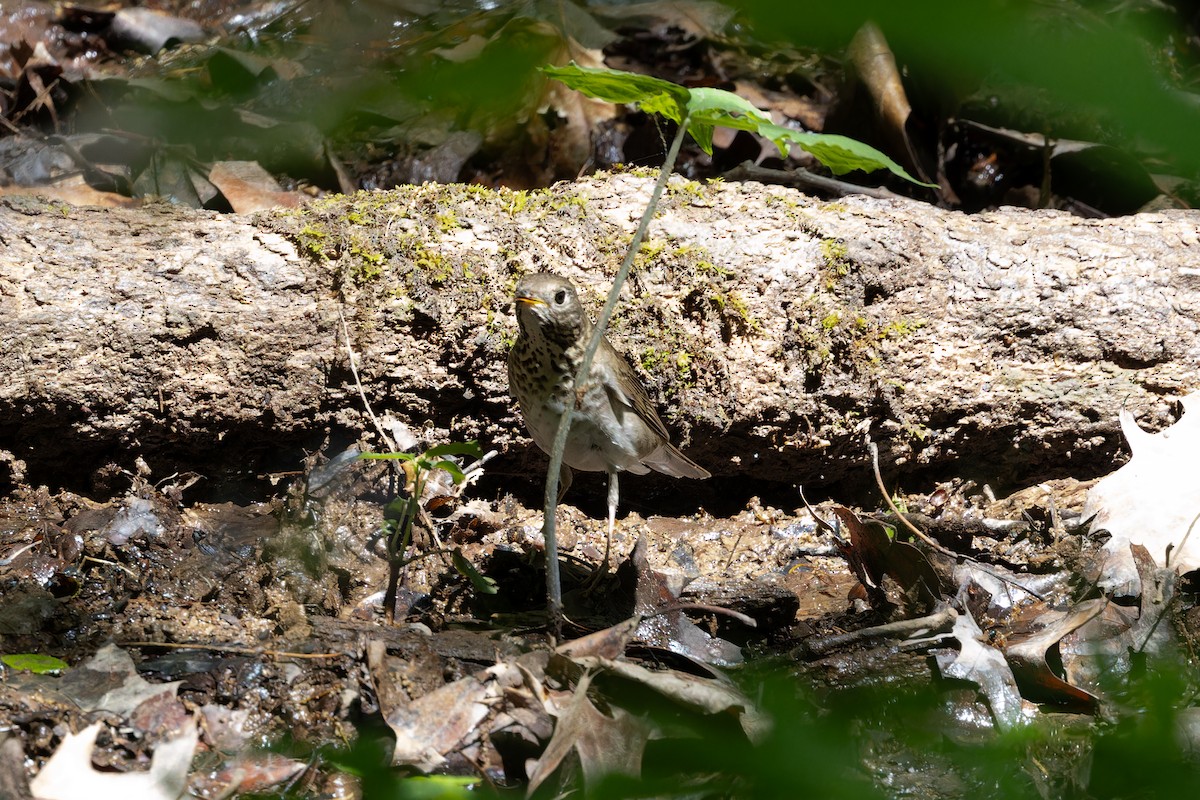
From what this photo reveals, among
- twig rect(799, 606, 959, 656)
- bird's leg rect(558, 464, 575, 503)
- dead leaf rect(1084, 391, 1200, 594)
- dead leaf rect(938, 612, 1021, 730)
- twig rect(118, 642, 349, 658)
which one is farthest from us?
bird's leg rect(558, 464, 575, 503)

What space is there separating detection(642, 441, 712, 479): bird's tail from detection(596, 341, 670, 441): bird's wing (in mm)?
100

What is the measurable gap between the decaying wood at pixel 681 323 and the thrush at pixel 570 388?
0.27 m

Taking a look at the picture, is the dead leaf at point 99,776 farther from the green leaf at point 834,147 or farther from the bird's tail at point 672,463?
the bird's tail at point 672,463

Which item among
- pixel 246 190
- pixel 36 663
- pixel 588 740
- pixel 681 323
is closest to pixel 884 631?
pixel 588 740

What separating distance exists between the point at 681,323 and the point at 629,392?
0.48 m

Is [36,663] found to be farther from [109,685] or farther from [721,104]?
[721,104]

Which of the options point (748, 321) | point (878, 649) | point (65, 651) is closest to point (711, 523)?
point (748, 321)

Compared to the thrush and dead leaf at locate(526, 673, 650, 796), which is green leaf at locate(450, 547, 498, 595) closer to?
the thrush

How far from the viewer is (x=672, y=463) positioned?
165 inches

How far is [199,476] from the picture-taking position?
4.08m

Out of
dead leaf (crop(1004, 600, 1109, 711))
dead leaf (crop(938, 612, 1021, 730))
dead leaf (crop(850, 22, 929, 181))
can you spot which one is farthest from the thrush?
dead leaf (crop(850, 22, 929, 181))

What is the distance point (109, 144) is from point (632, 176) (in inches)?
118

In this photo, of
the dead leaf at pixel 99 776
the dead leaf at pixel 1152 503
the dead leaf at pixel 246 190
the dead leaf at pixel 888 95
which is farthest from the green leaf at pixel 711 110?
the dead leaf at pixel 888 95

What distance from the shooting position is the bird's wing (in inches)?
153
